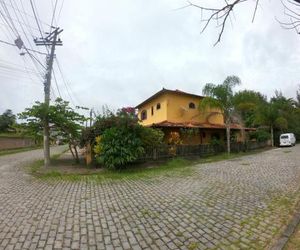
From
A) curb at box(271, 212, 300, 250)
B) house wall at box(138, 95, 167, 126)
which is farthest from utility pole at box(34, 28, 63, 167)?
curb at box(271, 212, 300, 250)

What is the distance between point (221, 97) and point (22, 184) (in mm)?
16445

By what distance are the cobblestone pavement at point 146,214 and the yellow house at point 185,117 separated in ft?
37.1

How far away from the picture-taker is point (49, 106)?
15.6 meters

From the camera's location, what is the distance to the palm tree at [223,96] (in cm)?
2198

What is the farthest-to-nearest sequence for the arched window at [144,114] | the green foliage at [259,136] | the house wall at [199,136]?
the green foliage at [259,136] < the arched window at [144,114] < the house wall at [199,136]

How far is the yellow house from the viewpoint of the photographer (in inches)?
859

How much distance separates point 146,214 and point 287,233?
289cm

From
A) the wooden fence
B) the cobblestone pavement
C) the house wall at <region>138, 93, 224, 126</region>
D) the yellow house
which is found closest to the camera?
the cobblestone pavement

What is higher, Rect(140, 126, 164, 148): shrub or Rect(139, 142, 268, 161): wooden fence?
Rect(140, 126, 164, 148): shrub

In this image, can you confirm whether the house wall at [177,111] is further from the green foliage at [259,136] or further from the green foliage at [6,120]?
the green foliage at [6,120]

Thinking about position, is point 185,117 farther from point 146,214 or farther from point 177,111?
point 146,214

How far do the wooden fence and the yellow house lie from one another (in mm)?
1489

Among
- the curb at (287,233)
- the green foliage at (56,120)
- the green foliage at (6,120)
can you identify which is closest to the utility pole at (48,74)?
the green foliage at (56,120)

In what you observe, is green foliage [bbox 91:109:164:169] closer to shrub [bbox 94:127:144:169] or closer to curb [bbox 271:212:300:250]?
shrub [bbox 94:127:144:169]
